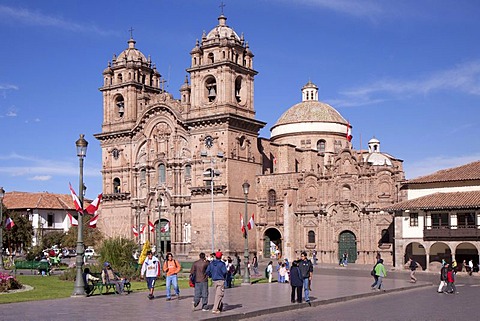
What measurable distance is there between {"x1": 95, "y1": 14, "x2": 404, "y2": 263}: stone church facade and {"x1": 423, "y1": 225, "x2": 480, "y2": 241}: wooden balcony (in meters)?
6.94

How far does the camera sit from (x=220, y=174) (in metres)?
61.0

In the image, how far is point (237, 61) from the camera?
211 feet

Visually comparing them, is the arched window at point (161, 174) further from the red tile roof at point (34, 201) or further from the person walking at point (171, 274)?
the person walking at point (171, 274)

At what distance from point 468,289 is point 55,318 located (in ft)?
67.9

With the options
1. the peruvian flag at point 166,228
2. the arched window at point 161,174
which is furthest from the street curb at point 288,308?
the arched window at point 161,174

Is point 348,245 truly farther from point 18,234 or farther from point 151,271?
point 151,271

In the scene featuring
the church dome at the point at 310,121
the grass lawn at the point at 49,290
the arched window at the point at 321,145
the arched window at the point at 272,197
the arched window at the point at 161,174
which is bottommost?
the grass lawn at the point at 49,290

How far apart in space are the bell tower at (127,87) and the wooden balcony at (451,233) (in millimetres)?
32543

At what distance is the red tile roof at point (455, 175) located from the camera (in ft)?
166

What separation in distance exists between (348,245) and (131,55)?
30.2 metres

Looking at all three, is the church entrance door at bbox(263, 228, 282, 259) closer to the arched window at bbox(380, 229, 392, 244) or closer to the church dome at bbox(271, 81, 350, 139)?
the arched window at bbox(380, 229, 392, 244)

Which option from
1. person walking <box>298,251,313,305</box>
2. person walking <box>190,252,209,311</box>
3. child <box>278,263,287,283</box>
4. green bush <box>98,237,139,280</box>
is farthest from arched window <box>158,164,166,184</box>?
person walking <box>190,252,209,311</box>

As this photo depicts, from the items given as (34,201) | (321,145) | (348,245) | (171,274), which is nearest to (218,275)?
(171,274)

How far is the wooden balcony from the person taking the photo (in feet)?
158
